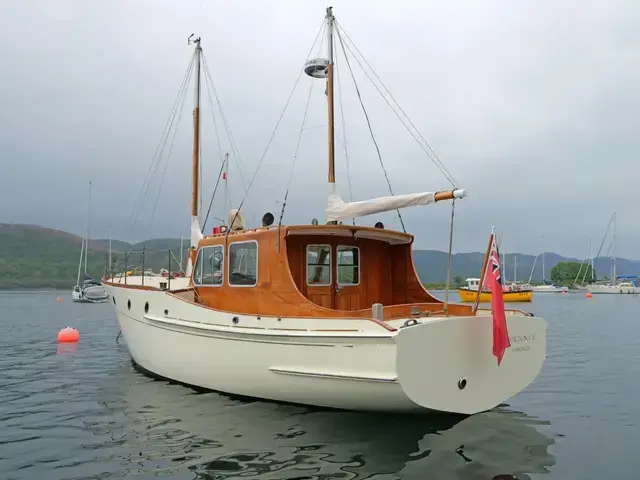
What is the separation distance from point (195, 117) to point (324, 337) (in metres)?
10.1

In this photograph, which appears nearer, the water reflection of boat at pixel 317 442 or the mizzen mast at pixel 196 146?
the water reflection of boat at pixel 317 442

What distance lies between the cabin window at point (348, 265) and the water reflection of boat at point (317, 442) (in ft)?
7.71

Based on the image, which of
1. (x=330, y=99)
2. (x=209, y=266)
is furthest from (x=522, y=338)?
(x=330, y=99)

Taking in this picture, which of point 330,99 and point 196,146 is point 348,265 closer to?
point 330,99

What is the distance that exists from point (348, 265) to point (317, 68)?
481cm

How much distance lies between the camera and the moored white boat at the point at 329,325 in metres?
6.79

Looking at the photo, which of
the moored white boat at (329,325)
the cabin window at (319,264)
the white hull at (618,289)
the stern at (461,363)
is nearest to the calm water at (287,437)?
the moored white boat at (329,325)

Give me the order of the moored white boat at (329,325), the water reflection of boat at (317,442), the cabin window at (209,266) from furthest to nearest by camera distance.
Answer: the cabin window at (209,266)
the moored white boat at (329,325)
the water reflection of boat at (317,442)

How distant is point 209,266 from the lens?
10.4 m

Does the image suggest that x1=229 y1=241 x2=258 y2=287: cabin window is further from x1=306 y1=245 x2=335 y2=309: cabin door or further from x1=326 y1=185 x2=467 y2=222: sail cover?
x1=326 y1=185 x2=467 y2=222: sail cover

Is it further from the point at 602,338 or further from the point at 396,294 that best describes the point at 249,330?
the point at 602,338

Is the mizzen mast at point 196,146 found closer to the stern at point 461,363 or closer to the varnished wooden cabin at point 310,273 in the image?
the varnished wooden cabin at point 310,273

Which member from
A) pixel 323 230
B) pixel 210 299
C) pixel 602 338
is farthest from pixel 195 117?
pixel 602 338

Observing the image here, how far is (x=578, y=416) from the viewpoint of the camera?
9.08 metres
